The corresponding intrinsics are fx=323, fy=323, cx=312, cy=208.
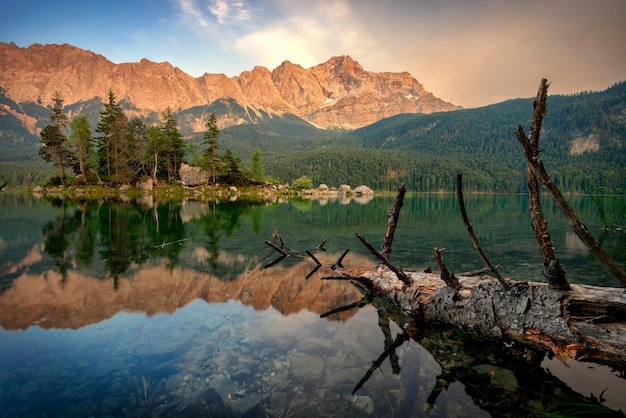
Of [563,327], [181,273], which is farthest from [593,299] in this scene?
[181,273]

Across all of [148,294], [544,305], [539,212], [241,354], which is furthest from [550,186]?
[148,294]

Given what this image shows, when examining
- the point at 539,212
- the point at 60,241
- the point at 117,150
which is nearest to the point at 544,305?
the point at 539,212

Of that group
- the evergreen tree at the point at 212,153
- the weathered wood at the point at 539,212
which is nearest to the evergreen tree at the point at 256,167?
the evergreen tree at the point at 212,153

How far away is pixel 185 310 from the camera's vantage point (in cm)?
949

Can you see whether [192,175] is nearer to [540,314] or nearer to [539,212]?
[539,212]

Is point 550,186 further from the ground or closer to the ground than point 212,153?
closer to the ground

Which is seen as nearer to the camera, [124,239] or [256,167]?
[124,239]

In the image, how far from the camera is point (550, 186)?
5.73m

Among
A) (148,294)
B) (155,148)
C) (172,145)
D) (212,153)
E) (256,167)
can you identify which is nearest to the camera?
(148,294)

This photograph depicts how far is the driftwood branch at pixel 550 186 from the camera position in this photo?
5.46 meters

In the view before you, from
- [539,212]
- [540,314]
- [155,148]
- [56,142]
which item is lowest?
[540,314]

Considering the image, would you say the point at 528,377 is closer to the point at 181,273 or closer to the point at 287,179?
the point at 181,273

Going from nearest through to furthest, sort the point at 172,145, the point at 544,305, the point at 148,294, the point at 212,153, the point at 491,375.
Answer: the point at 491,375, the point at 544,305, the point at 148,294, the point at 172,145, the point at 212,153

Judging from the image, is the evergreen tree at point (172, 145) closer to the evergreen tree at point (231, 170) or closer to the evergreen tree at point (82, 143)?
the evergreen tree at point (231, 170)
